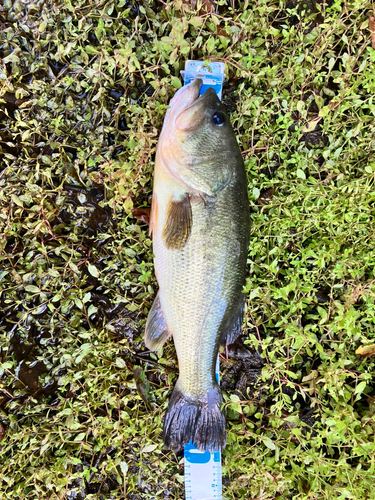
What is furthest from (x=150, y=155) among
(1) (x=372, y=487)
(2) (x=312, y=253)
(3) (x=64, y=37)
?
(1) (x=372, y=487)

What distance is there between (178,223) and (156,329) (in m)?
0.72

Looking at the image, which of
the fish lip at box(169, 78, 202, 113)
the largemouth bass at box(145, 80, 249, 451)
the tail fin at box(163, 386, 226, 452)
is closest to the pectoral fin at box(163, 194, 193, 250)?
the largemouth bass at box(145, 80, 249, 451)

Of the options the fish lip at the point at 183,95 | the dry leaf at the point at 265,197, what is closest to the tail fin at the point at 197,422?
the dry leaf at the point at 265,197

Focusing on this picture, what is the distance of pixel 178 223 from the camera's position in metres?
1.84

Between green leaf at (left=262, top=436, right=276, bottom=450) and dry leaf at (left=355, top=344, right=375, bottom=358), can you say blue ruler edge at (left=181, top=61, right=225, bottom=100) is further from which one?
green leaf at (left=262, top=436, right=276, bottom=450)

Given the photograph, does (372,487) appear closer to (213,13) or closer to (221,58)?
(221,58)

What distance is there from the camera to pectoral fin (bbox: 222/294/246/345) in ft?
6.65

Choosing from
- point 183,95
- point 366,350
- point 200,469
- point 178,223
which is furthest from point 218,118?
point 200,469

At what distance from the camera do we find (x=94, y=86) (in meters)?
2.17

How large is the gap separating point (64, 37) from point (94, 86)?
1.27 feet

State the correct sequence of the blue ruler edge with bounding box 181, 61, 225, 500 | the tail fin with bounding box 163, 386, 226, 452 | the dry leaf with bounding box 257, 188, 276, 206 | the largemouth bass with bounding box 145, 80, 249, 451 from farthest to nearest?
the dry leaf with bounding box 257, 188, 276, 206 → the blue ruler edge with bounding box 181, 61, 225, 500 → the tail fin with bounding box 163, 386, 226, 452 → the largemouth bass with bounding box 145, 80, 249, 451

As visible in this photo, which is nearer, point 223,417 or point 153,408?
point 223,417

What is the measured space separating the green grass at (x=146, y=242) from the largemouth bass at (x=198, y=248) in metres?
0.22

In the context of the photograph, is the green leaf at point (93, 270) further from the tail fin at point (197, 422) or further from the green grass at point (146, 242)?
the tail fin at point (197, 422)
